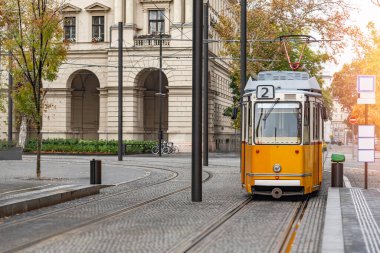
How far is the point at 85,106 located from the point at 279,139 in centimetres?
4980

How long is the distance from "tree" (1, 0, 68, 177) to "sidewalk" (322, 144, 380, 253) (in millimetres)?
9882

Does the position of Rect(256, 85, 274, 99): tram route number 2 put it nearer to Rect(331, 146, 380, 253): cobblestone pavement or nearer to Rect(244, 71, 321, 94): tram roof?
Rect(244, 71, 321, 94): tram roof

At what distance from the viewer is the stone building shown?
56156 mm

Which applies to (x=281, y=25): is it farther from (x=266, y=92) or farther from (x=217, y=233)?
(x=217, y=233)

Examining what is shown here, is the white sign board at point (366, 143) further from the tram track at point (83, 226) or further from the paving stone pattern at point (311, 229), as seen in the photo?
the tram track at point (83, 226)

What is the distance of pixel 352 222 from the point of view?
11727mm

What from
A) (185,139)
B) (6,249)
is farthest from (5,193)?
(185,139)

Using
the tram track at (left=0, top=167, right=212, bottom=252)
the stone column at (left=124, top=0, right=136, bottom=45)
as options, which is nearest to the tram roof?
the tram track at (left=0, top=167, right=212, bottom=252)

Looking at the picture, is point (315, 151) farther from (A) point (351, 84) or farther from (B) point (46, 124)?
(A) point (351, 84)

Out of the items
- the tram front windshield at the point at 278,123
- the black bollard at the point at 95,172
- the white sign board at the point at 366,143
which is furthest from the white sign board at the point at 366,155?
the black bollard at the point at 95,172

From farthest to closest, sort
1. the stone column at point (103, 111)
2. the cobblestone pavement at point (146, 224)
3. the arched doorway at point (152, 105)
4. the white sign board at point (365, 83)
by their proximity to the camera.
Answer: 1. the arched doorway at point (152, 105)
2. the stone column at point (103, 111)
3. the white sign board at point (365, 83)
4. the cobblestone pavement at point (146, 224)

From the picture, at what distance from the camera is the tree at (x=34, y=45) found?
22.4 metres

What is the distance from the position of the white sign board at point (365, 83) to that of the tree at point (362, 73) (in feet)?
79.4

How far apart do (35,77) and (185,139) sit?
33.5 meters
